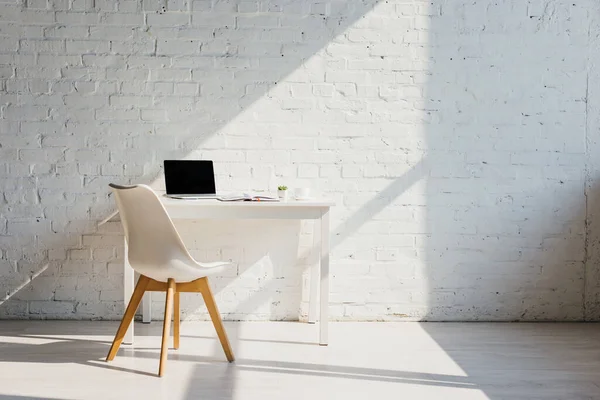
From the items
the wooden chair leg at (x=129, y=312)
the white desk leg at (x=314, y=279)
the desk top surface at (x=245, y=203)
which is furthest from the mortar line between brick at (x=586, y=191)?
the wooden chair leg at (x=129, y=312)

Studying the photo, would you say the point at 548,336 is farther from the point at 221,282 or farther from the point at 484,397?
the point at 221,282

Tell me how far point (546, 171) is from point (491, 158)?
333 mm

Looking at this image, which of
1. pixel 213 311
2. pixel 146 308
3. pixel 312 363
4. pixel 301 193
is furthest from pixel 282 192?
pixel 146 308

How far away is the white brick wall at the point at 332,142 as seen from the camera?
4.11 m

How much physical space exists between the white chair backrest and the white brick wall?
964mm

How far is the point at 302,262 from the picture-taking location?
13.8 feet

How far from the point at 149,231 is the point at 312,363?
0.94 meters

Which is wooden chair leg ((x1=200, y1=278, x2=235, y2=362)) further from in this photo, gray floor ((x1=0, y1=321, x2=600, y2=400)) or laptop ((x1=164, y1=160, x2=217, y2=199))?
Answer: laptop ((x1=164, y1=160, x2=217, y2=199))

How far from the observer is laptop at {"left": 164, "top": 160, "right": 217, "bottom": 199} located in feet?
12.8

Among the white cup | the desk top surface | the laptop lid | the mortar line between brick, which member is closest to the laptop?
the laptop lid

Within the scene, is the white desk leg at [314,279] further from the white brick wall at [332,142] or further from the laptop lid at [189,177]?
the laptop lid at [189,177]

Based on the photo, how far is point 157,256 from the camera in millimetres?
3152

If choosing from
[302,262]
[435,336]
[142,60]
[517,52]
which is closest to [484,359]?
[435,336]

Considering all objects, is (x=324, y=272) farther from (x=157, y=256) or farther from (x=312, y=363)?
(x=157, y=256)
